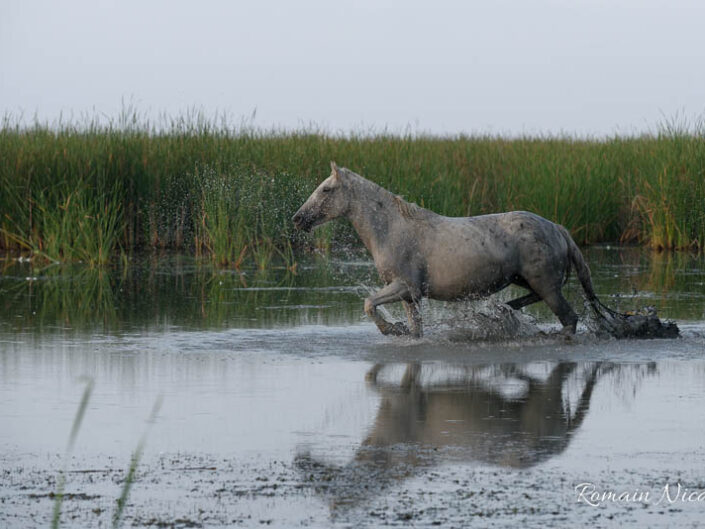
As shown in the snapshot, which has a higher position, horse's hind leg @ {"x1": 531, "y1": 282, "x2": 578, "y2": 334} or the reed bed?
the reed bed

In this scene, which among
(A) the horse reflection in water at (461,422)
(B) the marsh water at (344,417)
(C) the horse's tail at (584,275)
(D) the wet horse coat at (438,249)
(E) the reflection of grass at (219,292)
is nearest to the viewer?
(B) the marsh water at (344,417)

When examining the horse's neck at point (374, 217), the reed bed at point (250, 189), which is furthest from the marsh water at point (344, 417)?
the reed bed at point (250, 189)

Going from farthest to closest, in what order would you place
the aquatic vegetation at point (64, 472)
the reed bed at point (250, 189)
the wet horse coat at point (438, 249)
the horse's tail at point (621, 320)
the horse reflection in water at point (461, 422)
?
the reed bed at point (250, 189) < the horse's tail at point (621, 320) < the wet horse coat at point (438, 249) < the horse reflection in water at point (461, 422) < the aquatic vegetation at point (64, 472)

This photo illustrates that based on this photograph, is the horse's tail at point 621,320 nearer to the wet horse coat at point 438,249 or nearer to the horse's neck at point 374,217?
the wet horse coat at point 438,249

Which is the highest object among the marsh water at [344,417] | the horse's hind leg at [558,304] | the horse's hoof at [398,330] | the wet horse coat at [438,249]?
the wet horse coat at [438,249]

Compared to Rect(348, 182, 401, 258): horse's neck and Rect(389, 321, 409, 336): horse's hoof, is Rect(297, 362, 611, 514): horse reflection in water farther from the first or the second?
Rect(348, 182, 401, 258): horse's neck

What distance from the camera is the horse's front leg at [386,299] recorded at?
10.5 metres

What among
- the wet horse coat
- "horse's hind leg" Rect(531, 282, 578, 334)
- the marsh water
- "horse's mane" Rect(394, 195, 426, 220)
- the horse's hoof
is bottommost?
the marsh water

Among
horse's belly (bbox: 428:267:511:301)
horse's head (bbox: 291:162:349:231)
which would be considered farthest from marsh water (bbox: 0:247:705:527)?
horse's head (bbox: 291:162:349:231)

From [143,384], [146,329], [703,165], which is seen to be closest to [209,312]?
[146,329]

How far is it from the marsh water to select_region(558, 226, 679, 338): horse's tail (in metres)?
0.19

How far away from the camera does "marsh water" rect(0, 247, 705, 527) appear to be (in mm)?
5328

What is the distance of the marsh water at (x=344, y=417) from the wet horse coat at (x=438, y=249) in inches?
15.0

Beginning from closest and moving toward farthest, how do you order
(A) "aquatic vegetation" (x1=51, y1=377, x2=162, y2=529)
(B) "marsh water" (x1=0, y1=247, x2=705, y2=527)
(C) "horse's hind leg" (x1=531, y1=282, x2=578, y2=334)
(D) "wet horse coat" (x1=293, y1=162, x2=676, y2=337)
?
1. (A) "aquatic vegetation" (x1=51, y1=377, x2=162, y2=529)
2. (B) "marsh water" (x1=0, y1=247, x2=705, y2=527)
3. (D) "wet horse coat" (x1=293, y1=162, x2=676, y2=337)
4. (C) "horse's hind leg" (x1=531, y1=282, x2=578, y2=334)
